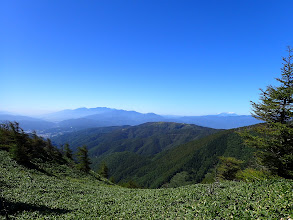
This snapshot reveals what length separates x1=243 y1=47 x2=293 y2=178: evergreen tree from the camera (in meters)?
14.7

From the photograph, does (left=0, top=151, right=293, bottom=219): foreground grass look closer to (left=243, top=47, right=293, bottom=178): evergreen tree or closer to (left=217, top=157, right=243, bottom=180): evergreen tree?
(left=243, top=47, right=293, bottom=178): evergreen tree

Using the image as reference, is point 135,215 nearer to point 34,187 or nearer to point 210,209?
point 210,209

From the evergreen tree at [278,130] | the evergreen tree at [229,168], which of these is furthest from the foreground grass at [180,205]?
the evergreen tree at [229,168]

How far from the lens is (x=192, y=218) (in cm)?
823

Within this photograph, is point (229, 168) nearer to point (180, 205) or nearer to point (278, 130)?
point (278, 130)

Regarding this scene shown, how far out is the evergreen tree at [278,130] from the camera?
579 inches

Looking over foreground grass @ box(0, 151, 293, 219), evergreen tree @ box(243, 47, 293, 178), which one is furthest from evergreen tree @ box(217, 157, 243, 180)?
foreground grass @ box(0, 151, 293, 219)

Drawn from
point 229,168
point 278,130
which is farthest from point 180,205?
point 229,168

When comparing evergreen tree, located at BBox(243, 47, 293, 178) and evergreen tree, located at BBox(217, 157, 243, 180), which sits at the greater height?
evergreen tree, located at BBox(243, 47, 293, 178)

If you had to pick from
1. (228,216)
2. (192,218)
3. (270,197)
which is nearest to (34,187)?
(192,218)

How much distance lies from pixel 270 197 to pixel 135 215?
31.0ft

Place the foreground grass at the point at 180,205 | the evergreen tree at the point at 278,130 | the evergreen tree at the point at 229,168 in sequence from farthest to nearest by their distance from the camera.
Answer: the evergreen tree at the point at 229,168 < the evergreen tree at the point at 278,130 < the foreground grass at the point at 180,205

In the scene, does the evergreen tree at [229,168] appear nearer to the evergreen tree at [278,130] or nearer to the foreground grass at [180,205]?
the evergreen tree at [278,130]

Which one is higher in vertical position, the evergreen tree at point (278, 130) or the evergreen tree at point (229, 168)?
the evergreen tree at point (278, 130)
